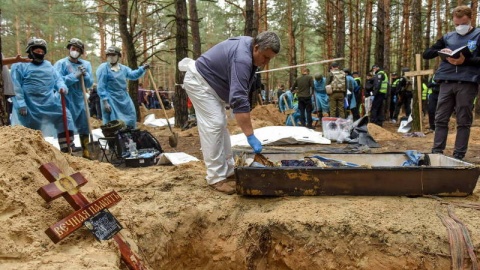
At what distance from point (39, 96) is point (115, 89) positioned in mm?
1383

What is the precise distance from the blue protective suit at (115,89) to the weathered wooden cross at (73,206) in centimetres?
406

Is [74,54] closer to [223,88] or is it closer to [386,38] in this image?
[223,88]

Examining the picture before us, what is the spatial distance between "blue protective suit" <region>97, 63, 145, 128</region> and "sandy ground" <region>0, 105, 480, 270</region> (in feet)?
9.90

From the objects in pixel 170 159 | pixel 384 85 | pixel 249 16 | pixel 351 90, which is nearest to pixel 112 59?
pixel 170 159

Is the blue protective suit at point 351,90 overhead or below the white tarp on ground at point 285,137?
overhead

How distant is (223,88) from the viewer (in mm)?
3488

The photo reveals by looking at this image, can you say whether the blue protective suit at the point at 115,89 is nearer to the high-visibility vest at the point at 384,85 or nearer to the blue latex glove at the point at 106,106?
the blue latex glove at the point at 106,106

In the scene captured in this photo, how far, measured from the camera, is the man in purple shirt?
3.19 meters

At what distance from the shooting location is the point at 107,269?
200 cm

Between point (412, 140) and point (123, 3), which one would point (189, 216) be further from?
point (123, 3)

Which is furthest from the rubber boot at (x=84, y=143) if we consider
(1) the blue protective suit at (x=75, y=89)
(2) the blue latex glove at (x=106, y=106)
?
(2) the blue latex glove at (x=106, y=106)

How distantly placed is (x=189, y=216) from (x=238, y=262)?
21.9 inches

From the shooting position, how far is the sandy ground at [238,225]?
2469 mm

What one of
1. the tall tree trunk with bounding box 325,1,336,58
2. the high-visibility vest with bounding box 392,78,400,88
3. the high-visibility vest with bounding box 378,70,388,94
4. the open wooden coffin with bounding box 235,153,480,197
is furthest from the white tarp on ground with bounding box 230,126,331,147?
the tall tree trunk with bounding box 325,1,336,58
